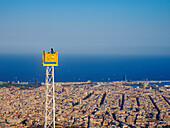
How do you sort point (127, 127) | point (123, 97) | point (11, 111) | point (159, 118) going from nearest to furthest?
1. point (127, 127)
2. point (159, 118)
3. point (11, 111)
4. point (123, 97)

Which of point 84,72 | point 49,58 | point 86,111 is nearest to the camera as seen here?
point 49,58

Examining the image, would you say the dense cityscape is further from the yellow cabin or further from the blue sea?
the blue sea

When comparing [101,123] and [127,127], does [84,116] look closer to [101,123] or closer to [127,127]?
[101,123]

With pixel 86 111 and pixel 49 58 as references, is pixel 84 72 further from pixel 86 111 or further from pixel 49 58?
pixel 49 58

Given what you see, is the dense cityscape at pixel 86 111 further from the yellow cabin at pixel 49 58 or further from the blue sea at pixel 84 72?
the blue sea at pixel 84 72

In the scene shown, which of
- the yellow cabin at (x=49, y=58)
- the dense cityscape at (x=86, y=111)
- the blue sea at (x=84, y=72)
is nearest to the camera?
the yellow cabin at (x=49, y=58)

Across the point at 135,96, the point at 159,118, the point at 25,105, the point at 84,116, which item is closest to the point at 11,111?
the point at 25,105

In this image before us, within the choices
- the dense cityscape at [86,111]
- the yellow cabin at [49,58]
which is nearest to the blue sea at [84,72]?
the dense cityscape at [86,111]

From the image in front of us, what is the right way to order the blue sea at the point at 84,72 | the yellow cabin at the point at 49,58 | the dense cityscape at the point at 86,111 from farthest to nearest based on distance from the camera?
1. the blue sea at the point at 84,72
2. the dense cityscape at the point at 86,111
3. the yellow cabin at the point at 49,58

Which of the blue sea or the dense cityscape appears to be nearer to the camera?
the dense cityscape

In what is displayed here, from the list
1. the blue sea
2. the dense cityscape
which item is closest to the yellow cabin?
the dense cityscape

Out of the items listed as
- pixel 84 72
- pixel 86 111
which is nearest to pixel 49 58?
pixel 86 111
